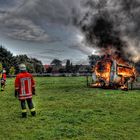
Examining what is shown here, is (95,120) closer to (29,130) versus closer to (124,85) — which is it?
(29,130)

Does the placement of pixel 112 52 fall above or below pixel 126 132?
above

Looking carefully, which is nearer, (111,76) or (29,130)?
(29,130)

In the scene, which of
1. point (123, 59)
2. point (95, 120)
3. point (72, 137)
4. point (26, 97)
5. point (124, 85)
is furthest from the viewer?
point (123, 59)

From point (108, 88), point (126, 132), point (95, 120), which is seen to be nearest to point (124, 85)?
point (108, 88)

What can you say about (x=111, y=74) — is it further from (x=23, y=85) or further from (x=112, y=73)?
(x=23, y=85)

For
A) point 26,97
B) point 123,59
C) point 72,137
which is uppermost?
point 123,59

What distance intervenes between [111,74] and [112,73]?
180 mm

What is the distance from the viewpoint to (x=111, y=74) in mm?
32750

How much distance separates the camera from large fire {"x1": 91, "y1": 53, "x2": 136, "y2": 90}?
107ft

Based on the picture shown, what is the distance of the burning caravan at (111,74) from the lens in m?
32.6

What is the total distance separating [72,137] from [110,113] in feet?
16.5

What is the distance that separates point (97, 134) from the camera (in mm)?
10203

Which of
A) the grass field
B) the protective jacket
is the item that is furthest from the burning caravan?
the protective jacket

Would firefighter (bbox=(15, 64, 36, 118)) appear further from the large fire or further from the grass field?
the large fire
